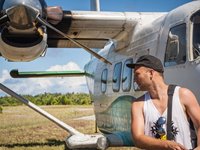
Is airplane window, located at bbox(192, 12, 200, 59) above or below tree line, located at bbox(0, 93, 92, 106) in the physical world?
below

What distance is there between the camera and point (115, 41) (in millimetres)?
8609

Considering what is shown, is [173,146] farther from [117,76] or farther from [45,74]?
[45,74]

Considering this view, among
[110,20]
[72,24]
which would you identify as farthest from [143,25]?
[72,24]

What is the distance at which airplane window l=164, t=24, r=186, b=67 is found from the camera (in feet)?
16.9

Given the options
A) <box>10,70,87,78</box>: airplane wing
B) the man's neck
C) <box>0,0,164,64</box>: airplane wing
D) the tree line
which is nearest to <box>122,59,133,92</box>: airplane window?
<box>0,0,164,64</box>: airplane wing

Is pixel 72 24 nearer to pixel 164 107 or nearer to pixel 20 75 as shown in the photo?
pixel 20 75

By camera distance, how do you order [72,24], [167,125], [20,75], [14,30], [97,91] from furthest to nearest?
1. [20,75]
2. [97,91]
3. [72,24]
4. [14,30]
5. [167,125]

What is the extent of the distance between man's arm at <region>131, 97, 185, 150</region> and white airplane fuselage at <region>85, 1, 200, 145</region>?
1780 mm

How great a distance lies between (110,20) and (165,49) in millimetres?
2508

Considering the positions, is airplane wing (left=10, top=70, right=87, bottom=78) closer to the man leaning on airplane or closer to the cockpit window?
the cockpit window

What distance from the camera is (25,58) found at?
24.5 ft

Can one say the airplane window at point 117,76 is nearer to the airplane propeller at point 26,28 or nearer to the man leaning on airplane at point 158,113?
the airplane propeller at point 26,28

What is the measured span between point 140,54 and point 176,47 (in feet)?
5.02

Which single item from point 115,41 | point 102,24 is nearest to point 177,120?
point 102,24
